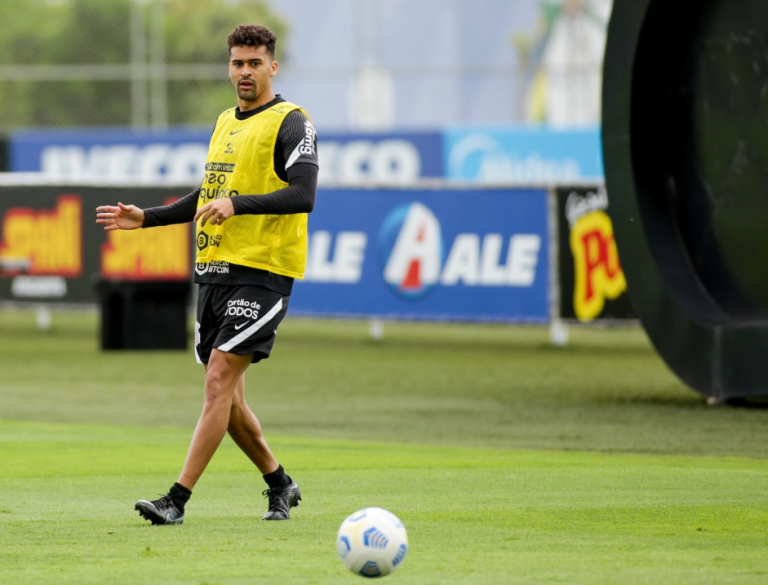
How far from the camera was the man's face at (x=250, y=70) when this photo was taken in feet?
23.2

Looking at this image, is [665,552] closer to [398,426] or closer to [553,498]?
[553,498]

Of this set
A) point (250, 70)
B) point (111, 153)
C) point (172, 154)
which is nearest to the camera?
point (250, 70)

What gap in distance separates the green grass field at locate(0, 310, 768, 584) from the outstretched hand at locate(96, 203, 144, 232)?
1.41 metres

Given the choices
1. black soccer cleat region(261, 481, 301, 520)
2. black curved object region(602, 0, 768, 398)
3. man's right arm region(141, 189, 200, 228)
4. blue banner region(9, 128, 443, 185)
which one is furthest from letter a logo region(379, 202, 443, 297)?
black soccer cleat region(261, 481, 301, 520)

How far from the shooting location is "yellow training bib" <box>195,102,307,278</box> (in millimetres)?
7043

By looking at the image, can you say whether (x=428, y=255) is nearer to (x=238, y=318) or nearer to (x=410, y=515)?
(x=410, y=515)

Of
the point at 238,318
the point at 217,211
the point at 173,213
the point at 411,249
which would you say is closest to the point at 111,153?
the point at 411,249

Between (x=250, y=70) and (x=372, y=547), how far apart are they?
2.56 meters

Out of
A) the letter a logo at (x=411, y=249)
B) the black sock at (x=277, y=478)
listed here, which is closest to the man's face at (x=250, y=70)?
the black sock at (x=277, y=478)

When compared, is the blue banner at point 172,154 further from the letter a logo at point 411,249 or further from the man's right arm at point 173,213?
the man's right arm at point 173,213

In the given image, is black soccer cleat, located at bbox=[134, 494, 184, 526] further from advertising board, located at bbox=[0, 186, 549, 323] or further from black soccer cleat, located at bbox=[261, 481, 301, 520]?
advertising board, located at bbox=[0, 186, 549, 323]

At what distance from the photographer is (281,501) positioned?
23.6 ft

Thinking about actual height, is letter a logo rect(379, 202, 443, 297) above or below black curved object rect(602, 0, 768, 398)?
below

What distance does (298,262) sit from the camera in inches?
281
